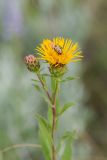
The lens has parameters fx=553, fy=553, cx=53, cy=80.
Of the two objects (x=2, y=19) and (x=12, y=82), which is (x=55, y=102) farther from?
(x=2, y=19)

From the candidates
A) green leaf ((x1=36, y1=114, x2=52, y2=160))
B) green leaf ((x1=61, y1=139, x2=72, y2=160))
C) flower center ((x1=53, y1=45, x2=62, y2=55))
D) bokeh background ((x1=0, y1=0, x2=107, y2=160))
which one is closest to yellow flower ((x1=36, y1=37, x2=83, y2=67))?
flower center ((x1=53, y1=45, x2=62, y2=55))

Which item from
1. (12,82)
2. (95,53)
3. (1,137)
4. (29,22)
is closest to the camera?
(1,137)

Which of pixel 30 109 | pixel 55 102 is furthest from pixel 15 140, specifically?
pixel 55 102

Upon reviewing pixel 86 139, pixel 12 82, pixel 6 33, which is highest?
pixel 6 33

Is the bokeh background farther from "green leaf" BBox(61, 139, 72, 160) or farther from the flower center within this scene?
the flower center

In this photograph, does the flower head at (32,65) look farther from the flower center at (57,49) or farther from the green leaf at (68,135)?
the green leaf at (68,135)

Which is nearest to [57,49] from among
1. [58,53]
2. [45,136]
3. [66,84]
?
[58,53]
